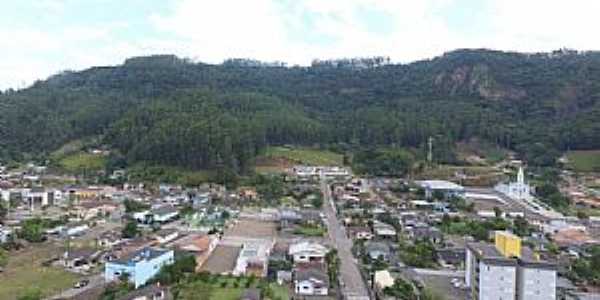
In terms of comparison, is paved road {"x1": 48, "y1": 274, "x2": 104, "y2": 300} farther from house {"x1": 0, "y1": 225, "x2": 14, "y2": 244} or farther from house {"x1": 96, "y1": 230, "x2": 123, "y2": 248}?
house {"x1": 0, "y1": 225, "x2": 14, "y2": 244}

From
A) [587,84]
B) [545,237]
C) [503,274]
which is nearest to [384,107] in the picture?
[587,84]

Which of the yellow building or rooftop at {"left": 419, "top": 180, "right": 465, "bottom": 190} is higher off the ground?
rooftop at {"left": 419, "top": 180, "right": 465, "bottom": 190}

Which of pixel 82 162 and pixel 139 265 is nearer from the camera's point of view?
pixel 139 265

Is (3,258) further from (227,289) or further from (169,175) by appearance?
(169,175)

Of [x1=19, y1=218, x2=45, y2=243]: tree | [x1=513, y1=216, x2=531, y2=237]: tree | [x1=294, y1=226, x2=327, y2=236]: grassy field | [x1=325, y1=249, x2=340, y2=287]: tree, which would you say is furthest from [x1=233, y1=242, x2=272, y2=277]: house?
[x1=513, y1=216, x2=531, y2=237]: tree

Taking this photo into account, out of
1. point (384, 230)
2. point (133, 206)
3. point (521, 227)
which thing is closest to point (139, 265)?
point (384, 230)

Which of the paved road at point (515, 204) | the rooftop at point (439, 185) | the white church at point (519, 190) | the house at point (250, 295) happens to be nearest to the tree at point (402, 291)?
the house at point (250, 295)
